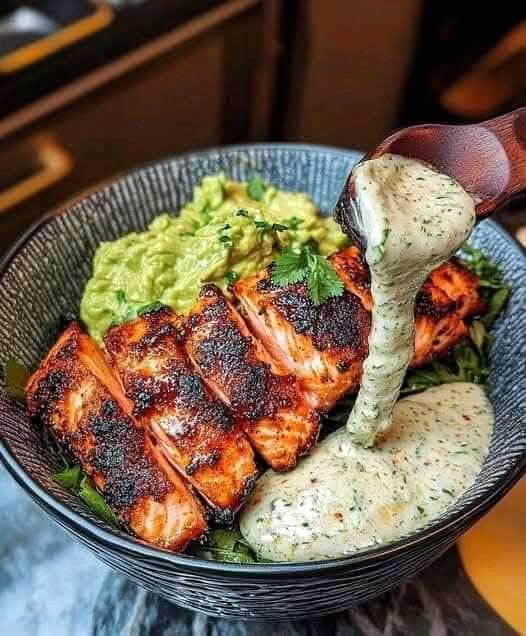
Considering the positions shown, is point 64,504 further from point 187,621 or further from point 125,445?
point 187,621

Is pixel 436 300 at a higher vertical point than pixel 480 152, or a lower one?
lower

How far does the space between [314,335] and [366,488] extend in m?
0.26

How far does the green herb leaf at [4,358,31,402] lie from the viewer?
1409 millimetres

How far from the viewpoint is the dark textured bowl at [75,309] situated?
3.54 ft

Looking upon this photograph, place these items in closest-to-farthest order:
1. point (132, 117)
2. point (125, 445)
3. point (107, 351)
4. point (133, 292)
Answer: point (125, 445) → point (107, 351) → point (133, 292) → point (132, 117)

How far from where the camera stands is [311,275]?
1389mm

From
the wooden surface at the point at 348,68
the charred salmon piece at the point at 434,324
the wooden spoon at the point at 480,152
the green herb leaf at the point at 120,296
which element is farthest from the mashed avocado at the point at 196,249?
the wooden surface at the point at 348,68

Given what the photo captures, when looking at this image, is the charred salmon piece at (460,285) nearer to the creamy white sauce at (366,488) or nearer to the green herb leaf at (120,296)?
the creamy white sauce at (366,488)

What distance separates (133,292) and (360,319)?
42cm

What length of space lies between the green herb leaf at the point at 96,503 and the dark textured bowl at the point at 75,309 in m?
0.05

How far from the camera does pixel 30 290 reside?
154cm

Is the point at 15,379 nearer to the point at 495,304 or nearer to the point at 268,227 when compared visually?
the point at 268,227

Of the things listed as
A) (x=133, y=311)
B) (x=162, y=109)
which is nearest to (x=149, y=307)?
(x=133, y=311)

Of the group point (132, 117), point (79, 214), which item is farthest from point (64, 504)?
point (132, 117)
